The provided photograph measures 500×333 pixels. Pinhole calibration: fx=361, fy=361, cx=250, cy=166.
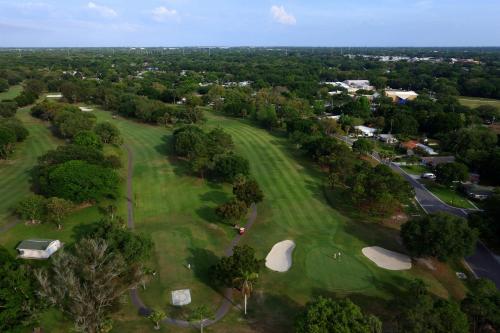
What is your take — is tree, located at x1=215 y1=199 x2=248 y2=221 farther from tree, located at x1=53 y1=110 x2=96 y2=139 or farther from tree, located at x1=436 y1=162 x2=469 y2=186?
tree, located at x1=53 y1=110 x2=96 y2=139

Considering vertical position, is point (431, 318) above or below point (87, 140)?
below

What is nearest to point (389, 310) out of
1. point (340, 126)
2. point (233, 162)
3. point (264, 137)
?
point (233, 162)

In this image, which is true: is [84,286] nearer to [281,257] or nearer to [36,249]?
[36,249]

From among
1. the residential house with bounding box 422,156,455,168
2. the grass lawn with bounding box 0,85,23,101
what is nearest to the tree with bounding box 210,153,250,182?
the residential house with bounding box 422,156,455,168

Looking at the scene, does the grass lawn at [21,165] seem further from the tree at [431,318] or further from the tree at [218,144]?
the tree at [431,318]

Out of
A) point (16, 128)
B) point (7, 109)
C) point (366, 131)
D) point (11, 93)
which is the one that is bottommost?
point (366, 131)

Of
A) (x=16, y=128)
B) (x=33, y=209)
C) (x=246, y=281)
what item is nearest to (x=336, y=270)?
(x=246, y=281)

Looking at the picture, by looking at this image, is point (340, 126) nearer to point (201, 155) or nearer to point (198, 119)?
point (198, 119)

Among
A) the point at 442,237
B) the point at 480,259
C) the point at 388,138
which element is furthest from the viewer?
the point at 388,138
